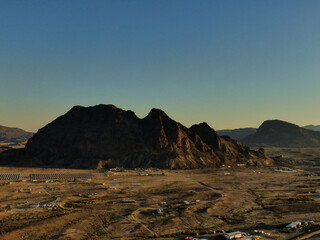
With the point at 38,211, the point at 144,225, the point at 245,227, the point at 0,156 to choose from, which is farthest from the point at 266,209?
the point at 0,156

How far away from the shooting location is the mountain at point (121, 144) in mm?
148500

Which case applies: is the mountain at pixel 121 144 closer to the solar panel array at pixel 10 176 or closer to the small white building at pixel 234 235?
the solar panel array at pixel 10 176

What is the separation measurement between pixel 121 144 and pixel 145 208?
309 feet

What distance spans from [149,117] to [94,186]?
87940 millimetres

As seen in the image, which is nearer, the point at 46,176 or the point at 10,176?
the point at 10,176

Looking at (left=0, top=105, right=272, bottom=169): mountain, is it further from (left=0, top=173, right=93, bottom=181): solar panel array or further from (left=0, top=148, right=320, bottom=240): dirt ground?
(left=0, top=148, right=320, bottom=240): dirt ground

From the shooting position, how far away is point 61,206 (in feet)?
218

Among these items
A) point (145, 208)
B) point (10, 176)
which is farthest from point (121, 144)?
Answer: point (145, 208)

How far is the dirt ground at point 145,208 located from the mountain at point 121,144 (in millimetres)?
39565

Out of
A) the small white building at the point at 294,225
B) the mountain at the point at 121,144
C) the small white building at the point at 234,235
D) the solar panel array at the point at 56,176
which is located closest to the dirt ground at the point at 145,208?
the small white building at the point at 294,225

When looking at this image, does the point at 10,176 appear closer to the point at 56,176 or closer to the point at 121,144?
the point at 56,176

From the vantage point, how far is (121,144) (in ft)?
516

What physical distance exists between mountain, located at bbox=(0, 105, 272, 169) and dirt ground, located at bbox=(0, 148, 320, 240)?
130ft

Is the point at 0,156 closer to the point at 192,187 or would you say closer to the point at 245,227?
the point at 192,187
